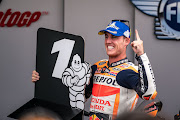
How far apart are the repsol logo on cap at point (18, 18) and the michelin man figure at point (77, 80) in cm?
243

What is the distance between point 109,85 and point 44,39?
1.73ft

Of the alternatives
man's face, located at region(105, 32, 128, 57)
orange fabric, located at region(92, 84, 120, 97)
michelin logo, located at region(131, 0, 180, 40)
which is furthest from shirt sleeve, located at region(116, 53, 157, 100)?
michelin logo, located at region(131, 0, 180, 40)

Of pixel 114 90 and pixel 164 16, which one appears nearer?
pixel 114 90

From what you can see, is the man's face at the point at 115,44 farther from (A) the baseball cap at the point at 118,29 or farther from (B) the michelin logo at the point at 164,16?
(B) the michelin logo at the point at 164,16

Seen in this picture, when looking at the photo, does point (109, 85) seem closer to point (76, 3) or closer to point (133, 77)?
point (133, 77)

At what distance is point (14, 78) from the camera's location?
12.2ft

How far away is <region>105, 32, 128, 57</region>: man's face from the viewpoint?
1.48m

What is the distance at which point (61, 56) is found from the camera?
1442mm

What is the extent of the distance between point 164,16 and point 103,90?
2.11m

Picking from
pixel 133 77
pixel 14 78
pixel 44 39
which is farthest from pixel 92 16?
pixel 133 77

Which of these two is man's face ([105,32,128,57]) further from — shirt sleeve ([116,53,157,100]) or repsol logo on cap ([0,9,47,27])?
repsol logo on cap ([0,9,47,27])

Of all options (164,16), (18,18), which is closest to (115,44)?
(164,16)

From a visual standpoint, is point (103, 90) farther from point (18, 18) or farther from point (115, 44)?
point (18, 18)

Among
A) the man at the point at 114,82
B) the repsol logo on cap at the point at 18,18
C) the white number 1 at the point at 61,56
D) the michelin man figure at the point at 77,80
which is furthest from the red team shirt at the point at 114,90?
the repsol logo on cap at the point at 18,18
